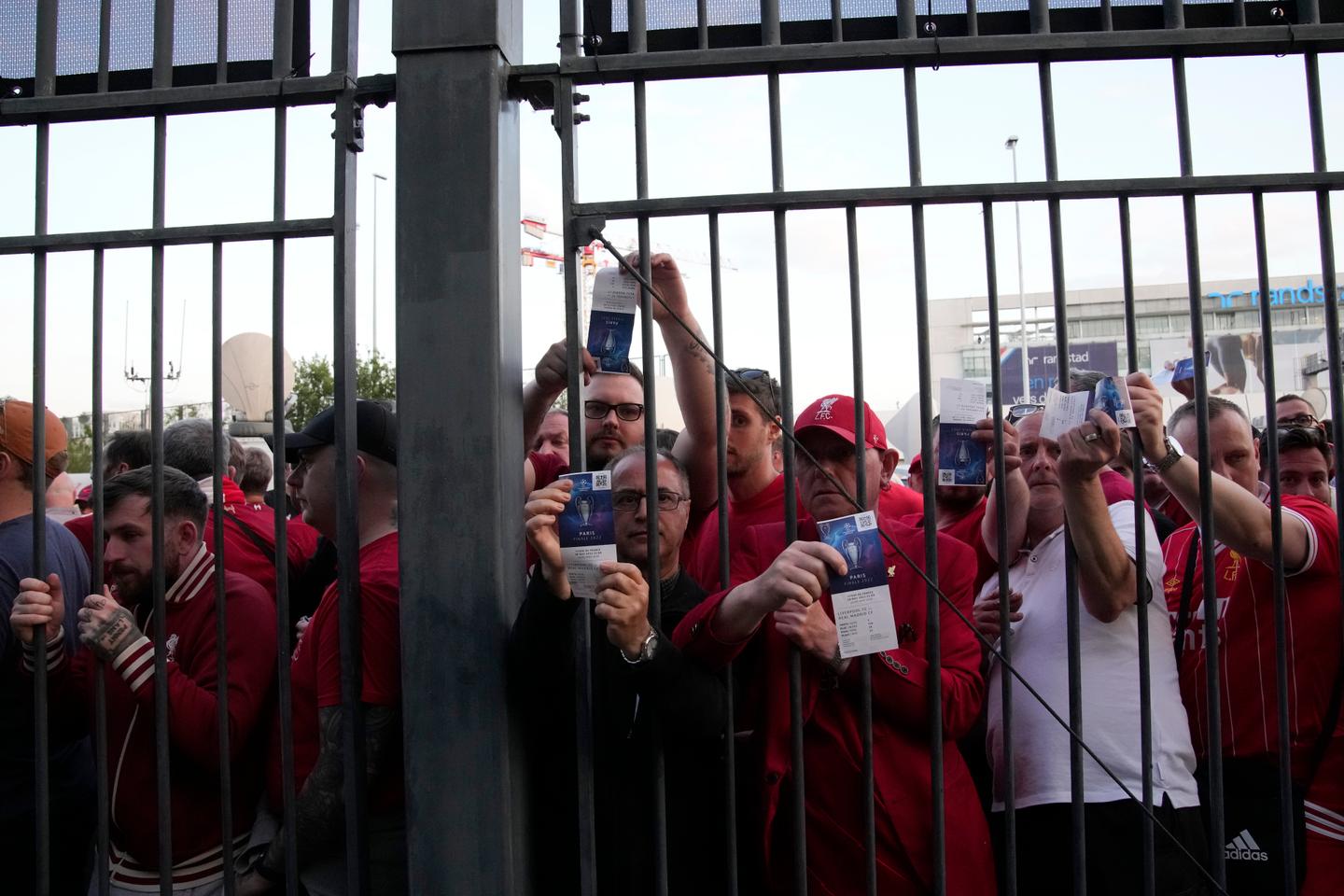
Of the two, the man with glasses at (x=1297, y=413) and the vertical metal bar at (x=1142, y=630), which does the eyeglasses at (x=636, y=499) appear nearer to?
the vertical metal bar at (x=1142, y=630)

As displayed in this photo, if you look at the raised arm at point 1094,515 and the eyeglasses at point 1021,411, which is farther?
the eyeglasses at point 1021,411

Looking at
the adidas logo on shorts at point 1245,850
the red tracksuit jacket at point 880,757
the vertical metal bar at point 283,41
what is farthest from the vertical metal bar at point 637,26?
the adidas logo on shorts at point 1245,850

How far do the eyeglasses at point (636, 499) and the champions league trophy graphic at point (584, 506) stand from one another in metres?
0.60

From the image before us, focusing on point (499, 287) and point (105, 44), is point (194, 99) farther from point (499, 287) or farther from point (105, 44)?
point (499, 287)

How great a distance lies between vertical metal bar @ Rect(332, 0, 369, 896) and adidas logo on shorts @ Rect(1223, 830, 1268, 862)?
2045 millimetres

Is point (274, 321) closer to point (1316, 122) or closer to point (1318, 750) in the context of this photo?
point (1316, 122)

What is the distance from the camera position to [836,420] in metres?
3.05

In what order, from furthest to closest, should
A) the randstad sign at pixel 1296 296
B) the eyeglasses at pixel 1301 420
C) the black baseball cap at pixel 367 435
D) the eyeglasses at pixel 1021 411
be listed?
the eyeglasses at pixel 1301 420 < the eyeglasses at pixel 1021 411 < the randstad sign at pixel 1296 296 < the black baseball cap at pixel 367 435

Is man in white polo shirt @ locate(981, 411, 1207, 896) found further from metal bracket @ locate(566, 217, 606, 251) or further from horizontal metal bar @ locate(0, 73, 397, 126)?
horizontal metal bar @ locate(0, 73, 397, 126)

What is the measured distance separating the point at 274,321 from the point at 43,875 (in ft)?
4.20

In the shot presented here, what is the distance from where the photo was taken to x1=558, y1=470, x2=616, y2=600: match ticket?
2029 millimetres

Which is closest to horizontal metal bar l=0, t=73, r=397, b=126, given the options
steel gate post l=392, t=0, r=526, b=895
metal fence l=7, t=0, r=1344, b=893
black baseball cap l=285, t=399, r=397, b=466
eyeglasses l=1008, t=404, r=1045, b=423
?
metal fence l=7, t=0, r=1344, b=893

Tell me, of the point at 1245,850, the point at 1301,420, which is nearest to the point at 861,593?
the point at 1245,850

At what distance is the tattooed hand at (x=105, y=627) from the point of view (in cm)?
230
